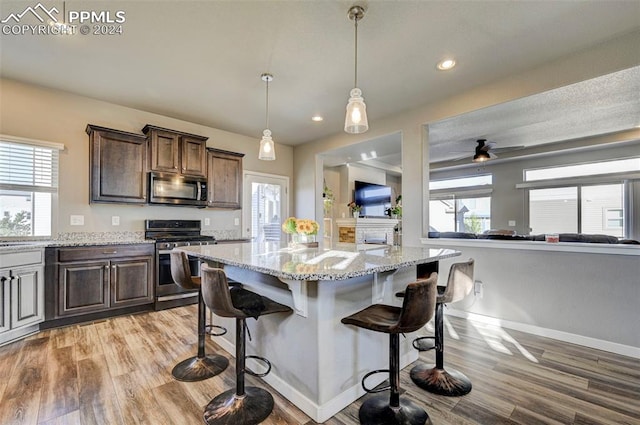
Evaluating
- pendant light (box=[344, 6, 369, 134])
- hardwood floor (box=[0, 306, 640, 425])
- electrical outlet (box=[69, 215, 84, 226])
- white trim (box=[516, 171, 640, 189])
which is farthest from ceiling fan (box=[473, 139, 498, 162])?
electrical outlet (box=[69, 215, 84, 226])

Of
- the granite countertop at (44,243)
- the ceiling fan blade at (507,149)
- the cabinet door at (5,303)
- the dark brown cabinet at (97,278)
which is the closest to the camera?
the cabinet door at (5,303)

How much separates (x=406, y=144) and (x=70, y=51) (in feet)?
12.0

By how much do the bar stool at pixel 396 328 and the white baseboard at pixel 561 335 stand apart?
6.41 feet

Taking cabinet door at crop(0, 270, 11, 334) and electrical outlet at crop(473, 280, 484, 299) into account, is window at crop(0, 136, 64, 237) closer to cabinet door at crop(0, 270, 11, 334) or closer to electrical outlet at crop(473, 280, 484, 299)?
cabinet door at crop(0, 270, 11, 334)

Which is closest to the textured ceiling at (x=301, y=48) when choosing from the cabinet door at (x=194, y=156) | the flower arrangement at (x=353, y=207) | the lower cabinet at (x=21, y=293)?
the cabinet door at (x=194, y=156)

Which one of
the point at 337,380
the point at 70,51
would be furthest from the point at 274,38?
the point at 337,380

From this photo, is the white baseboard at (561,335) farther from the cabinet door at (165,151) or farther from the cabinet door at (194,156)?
the cabinet door at (165,151)

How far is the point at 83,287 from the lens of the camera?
3160 mm

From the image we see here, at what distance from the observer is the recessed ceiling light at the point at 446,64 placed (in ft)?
8.89

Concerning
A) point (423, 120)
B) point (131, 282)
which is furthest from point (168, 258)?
point (423, 120)

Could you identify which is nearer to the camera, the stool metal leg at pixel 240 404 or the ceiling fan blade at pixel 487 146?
the stool metal leg at pixel 240 404

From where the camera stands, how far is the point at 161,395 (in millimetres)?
1898

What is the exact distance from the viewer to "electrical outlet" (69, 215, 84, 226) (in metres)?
3.45

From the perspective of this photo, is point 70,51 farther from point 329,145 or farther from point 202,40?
point 329,145
